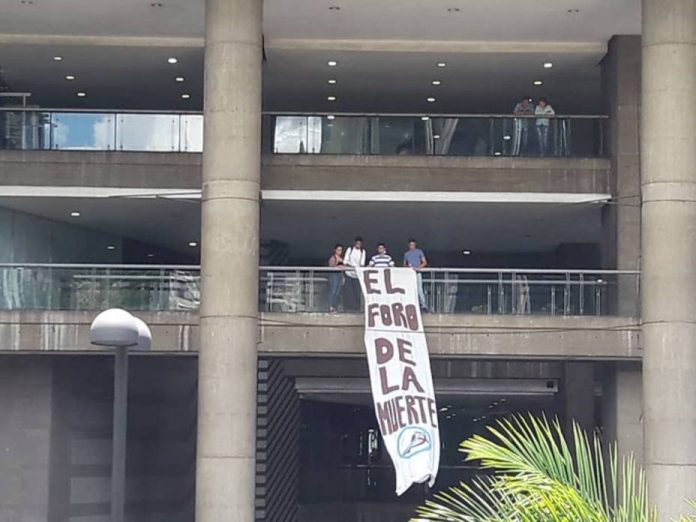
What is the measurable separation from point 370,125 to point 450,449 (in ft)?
65.4

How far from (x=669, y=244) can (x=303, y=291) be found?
264 inches

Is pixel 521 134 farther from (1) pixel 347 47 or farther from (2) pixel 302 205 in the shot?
(2) pixel 302 205

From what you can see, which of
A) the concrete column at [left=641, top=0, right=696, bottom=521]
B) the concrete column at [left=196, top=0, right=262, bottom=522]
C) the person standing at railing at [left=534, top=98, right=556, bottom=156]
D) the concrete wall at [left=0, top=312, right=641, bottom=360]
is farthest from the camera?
the person standing at railing at [left=534, top=98, right=556, bottom=156]

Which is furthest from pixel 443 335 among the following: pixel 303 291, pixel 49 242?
pixel 49 242

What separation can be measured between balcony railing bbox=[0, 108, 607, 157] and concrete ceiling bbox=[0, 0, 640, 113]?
150 centimetres

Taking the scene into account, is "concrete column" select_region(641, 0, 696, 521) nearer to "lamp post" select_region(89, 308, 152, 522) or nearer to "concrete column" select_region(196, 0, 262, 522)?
"concrete column" select_region(196, 0, 262, 522)

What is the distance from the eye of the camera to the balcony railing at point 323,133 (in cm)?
2906

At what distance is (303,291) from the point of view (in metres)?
27.3

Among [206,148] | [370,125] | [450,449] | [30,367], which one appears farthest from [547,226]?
[450,449]

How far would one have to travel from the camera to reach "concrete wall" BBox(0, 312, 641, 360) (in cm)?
2692

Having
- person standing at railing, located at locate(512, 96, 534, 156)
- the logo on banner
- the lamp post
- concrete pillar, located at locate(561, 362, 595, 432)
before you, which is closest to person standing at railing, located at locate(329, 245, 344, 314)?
the logo on banner

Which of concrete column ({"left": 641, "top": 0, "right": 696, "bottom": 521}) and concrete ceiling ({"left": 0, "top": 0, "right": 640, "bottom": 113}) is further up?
concrete ceiling ({"left": 0, "top": 0, "right": 640, "bottom": 113})

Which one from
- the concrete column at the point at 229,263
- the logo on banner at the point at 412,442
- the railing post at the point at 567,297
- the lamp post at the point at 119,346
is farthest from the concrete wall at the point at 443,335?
the lamp post at the point at 119,346

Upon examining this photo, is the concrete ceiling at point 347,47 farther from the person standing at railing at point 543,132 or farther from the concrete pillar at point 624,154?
the person standing at railing at point 543,132
